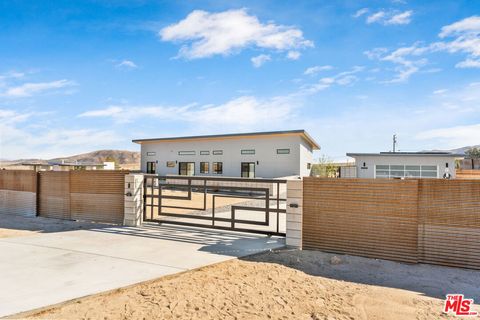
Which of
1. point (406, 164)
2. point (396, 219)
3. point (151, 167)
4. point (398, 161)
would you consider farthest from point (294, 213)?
point (151, 167)

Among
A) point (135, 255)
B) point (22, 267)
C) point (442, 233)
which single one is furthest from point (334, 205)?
point (22, 267)

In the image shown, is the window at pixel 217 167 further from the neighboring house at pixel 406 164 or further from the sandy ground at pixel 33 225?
the sandy ground at pixel 33 225

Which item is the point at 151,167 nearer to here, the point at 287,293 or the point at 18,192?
the point at 18,192

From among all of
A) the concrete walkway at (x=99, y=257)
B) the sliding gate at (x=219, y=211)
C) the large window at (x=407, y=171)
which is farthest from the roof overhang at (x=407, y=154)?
the concrete walkway at (x=99, y=257)

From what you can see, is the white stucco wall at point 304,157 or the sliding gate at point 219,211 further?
the white stucco wall at point 304,157

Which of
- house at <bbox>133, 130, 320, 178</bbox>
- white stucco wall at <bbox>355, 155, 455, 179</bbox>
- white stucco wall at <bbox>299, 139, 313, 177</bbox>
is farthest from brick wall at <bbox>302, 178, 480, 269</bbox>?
white stucco wall at <bbox>299, 139, 313, 177</bbox>

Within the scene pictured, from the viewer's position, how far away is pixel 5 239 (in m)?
7.71

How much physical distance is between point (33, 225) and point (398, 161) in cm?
2363

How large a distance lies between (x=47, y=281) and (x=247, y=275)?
9.86 ft

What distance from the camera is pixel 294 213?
6973mm

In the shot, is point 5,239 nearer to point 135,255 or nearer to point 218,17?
point 135,255

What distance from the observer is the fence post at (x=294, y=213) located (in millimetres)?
6926
